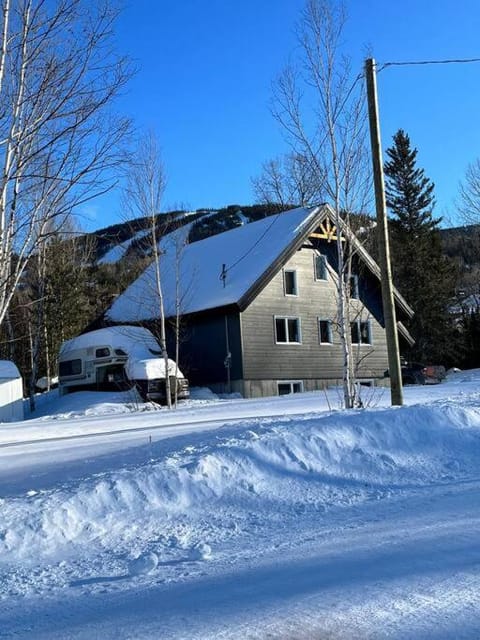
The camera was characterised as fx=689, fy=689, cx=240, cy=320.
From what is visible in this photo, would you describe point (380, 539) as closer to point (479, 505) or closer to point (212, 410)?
point (479, 505)

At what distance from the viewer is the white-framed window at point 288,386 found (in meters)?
29.6

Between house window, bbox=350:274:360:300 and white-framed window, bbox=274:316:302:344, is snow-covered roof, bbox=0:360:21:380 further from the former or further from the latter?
house window, bbox=350:274:360:300

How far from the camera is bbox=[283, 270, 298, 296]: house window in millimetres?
30500

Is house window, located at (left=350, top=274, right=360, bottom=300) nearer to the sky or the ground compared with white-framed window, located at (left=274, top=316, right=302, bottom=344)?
nearer to the sky

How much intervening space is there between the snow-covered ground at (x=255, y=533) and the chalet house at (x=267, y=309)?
704 inches

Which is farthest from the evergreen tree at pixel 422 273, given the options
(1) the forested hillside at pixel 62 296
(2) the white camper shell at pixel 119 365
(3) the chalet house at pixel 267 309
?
(2) the white camper shell at pixel 119 365

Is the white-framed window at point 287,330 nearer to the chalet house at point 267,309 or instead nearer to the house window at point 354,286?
the chalet house at point 267,309

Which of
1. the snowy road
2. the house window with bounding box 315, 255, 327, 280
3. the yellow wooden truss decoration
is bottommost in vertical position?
the snowy road

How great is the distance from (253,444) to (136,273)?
33.2 m

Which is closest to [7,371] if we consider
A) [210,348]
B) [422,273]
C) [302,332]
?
[210,348]

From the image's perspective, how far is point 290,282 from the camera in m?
30.8

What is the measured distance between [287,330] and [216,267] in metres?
4.75

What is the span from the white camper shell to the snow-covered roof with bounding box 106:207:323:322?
2.41 meters

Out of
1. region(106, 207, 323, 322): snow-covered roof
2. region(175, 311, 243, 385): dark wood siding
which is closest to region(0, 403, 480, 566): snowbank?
region(175, 311, 243, 385): dark wood siding
